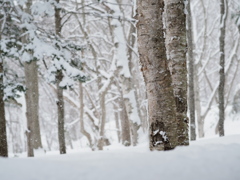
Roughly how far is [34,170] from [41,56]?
3.26m

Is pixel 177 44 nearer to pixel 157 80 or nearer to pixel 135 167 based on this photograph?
pixel 157 80

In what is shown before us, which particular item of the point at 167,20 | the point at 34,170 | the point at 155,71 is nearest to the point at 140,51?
the point at 155,71

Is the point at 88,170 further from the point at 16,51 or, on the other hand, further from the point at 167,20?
the point at 16,51

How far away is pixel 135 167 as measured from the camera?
2010 mm

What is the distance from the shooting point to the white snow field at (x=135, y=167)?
6.02 feet

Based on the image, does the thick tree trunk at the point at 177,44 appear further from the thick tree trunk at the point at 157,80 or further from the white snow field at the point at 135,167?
the white snow field at the point at 135,167

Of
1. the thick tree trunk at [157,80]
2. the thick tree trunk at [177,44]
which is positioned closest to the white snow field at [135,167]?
the thick tree trunk at [157,80]

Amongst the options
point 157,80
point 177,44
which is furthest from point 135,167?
point 177,44

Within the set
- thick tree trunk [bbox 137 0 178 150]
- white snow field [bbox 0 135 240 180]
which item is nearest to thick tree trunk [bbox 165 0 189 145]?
thick tree trunk [bbox 137 0 178 150]

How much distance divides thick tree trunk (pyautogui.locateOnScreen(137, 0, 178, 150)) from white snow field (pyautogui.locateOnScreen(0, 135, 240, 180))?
32 centimetres

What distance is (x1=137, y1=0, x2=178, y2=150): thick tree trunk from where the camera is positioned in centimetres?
264

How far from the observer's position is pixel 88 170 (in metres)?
1.93

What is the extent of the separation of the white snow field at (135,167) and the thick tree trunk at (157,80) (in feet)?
1.05

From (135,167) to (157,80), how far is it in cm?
107
